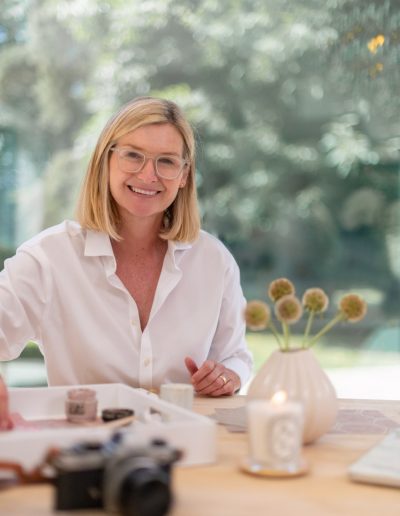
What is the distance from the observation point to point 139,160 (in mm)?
2383

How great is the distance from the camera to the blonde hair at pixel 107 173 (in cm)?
238

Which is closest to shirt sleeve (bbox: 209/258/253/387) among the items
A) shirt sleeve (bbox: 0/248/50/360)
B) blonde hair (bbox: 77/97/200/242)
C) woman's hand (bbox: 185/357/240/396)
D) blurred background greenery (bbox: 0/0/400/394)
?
blonde hair (bbox: 77/97/200/242)

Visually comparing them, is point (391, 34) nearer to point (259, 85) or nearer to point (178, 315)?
point (259, 85)

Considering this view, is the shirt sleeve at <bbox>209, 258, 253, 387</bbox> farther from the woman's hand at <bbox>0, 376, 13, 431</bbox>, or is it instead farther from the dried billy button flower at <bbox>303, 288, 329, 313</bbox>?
the woman's hand at <bbox>0, 376, 13, 431</bbox>

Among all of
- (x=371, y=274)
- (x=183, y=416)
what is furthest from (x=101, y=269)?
(x=371, y=274)

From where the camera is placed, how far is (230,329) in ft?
8.32

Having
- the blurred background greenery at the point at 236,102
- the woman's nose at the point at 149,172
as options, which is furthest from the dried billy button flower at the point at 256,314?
the blurred background greenery at the point at 236,102

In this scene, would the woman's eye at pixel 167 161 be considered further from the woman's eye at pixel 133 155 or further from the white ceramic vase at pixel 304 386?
the white ceramic vase at pixel 304 386

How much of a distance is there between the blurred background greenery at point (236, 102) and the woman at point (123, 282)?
1903mm

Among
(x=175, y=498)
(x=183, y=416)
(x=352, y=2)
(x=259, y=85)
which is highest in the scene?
(x=352, y=2)

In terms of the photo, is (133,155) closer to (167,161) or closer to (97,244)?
(167,161)

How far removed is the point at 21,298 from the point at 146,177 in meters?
0.45

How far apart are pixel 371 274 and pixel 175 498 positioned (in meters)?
3.39

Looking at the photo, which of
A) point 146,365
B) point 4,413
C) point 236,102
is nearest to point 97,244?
point 146,365
